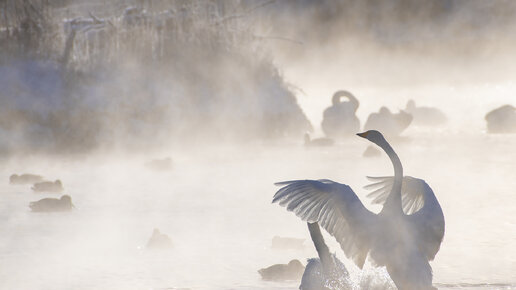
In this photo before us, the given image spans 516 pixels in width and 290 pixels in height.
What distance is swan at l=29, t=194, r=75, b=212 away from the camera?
42.7 ft

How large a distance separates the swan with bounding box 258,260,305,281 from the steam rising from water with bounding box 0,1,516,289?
186 mm

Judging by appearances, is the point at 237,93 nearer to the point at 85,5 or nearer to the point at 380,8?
the point at 85,5

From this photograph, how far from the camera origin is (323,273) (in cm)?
834

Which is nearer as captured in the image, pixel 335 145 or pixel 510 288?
pixel 510 288

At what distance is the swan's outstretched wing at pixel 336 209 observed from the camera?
7848 mm

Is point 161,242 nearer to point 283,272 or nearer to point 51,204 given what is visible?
point 283,272

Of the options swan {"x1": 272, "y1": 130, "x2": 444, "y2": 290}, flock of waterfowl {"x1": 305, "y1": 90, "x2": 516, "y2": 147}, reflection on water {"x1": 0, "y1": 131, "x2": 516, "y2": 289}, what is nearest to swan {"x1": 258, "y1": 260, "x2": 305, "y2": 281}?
reflection on water {"x1": 0, "y1": 131, "x2": 516, "y2": 289}

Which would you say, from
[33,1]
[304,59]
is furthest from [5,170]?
[304,59]

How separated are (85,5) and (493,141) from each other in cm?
1153

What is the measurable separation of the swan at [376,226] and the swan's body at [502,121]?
15.8 m

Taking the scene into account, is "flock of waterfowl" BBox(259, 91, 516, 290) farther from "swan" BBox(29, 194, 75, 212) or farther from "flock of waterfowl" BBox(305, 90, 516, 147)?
"flock of waterfowl" BBox(305, 90, 516, 147)

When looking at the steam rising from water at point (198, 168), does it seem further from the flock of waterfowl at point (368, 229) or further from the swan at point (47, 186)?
the flock of waterfowl at point (368, 229)

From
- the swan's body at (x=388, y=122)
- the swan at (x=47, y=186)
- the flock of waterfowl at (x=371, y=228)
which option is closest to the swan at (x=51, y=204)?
the swan at (x=47, y=186)

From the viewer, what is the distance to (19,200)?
46.7 ft
